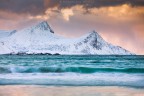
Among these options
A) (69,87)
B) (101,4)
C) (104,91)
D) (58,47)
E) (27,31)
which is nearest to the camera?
(104,91)

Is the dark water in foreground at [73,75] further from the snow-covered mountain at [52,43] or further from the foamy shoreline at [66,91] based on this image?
the snow-covered mountain at [52,43]

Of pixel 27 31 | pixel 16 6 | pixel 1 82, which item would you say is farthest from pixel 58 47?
pixel 1 82

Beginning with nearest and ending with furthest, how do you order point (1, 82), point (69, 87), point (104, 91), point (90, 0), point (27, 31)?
point (104, 91), point (69, 87), point (1, 82), point (90, 0), point (27, 31)

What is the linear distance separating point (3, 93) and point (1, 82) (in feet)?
5.78

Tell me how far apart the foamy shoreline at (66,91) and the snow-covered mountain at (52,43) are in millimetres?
34642

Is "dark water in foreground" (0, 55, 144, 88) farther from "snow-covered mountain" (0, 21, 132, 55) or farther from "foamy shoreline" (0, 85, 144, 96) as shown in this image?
"snow-covered mountain" (0, 21, 132, 55)

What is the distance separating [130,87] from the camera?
734 cm

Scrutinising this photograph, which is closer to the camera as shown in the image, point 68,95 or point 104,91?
point 68,95

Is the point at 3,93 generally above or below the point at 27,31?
below

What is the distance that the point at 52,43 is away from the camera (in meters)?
58.2

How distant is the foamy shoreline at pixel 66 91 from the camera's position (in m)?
6.34

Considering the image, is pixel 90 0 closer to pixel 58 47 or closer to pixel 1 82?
pixel 1 82

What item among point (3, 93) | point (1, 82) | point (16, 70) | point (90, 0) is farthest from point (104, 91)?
point (16, 70)

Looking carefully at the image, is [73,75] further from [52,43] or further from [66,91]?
[52,43]
